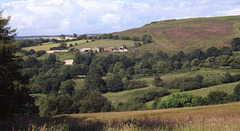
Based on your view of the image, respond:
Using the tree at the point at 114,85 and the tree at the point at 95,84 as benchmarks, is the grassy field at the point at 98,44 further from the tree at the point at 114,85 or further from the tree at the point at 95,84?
the tree at the point at 114,85

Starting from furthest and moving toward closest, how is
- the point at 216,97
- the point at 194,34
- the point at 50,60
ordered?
the point at 194,34 < the point at 50,60 < the point at 216,97

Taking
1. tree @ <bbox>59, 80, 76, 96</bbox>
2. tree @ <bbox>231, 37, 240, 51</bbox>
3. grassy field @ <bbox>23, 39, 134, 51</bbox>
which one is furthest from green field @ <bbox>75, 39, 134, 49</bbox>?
tree @ <bbox>59, 80, 76, 96</bbox>

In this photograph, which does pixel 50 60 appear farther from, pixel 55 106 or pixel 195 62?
pixel 55 106

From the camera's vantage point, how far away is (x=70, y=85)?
74.4m

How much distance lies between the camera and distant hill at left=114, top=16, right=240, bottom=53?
10688cm

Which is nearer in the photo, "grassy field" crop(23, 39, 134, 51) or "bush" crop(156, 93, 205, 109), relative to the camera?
"bush" crop(156, 93, 205, 109)

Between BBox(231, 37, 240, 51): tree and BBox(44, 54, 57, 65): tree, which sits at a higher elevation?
BBox(231, 37, 240, 51): tree

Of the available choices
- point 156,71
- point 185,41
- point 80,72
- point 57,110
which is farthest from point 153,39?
point 57,110

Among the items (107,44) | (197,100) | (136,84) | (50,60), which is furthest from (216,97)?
(107,44)

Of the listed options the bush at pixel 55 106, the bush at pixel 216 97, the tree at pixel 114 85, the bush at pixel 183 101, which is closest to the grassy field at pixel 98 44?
the tree at pixel 114 85

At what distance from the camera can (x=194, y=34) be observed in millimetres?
117062

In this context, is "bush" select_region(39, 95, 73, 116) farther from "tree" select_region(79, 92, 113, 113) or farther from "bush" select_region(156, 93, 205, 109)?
"bush" select_region(156, 93, 205, 109)

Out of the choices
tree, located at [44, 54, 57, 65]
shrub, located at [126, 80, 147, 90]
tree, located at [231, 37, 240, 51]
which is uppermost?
tree, located at [231, 37, 240, 51]

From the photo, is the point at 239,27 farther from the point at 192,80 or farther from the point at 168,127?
the point at 168,127
